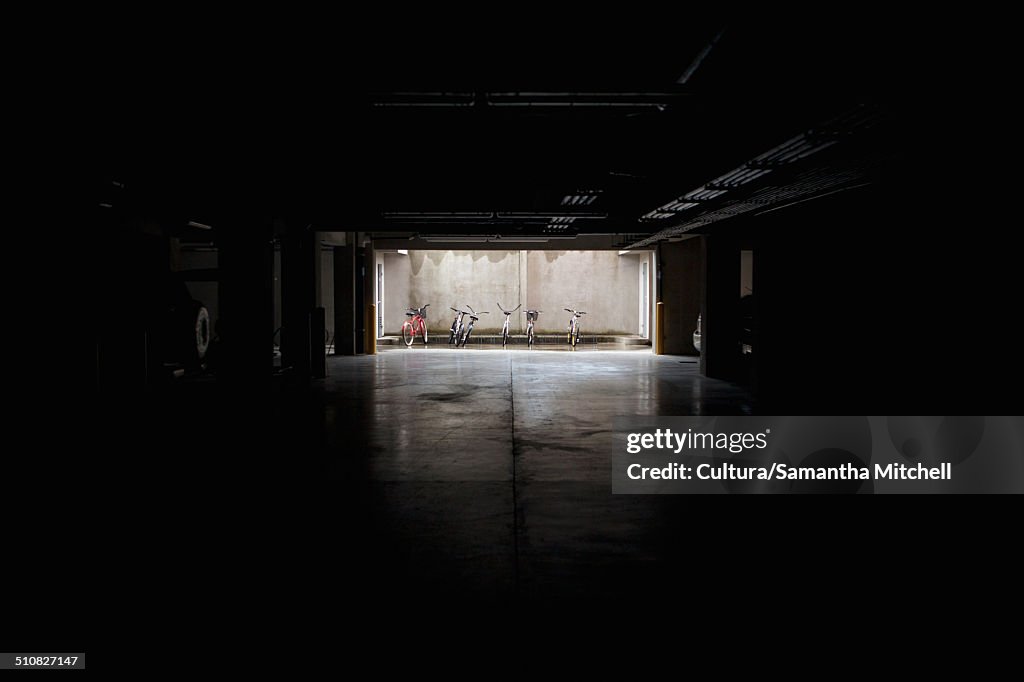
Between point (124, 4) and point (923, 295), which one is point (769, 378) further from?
point (124, 4)

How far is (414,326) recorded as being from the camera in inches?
733

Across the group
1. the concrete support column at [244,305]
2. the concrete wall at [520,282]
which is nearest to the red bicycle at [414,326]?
the concrete wall at [520,282]

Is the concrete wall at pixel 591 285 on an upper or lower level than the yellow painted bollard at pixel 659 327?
upper

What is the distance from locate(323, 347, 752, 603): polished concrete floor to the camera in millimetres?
3092

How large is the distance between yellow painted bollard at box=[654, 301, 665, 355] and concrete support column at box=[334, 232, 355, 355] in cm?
677

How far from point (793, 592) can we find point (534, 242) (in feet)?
45.2

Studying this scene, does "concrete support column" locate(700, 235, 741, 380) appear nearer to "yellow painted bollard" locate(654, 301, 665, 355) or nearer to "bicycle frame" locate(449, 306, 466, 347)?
"yellow painted bollard" locate(654, 301, 665, 355)

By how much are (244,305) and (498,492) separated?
6.16 meters

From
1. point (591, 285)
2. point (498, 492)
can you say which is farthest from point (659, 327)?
point (498, 492)

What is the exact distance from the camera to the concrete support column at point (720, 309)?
452 inches

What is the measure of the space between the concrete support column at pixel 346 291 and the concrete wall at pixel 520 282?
4580 millimetres

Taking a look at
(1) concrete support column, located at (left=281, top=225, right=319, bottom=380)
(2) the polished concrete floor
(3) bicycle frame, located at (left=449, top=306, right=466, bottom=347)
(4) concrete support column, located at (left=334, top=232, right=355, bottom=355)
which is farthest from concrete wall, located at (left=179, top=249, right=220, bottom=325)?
(2) the polished concrete floor

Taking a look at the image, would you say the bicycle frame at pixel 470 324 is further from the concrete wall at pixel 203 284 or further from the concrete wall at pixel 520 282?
the concrete wall at pixel 203 284

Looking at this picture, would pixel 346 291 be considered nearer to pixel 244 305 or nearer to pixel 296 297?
pixel 296 297
